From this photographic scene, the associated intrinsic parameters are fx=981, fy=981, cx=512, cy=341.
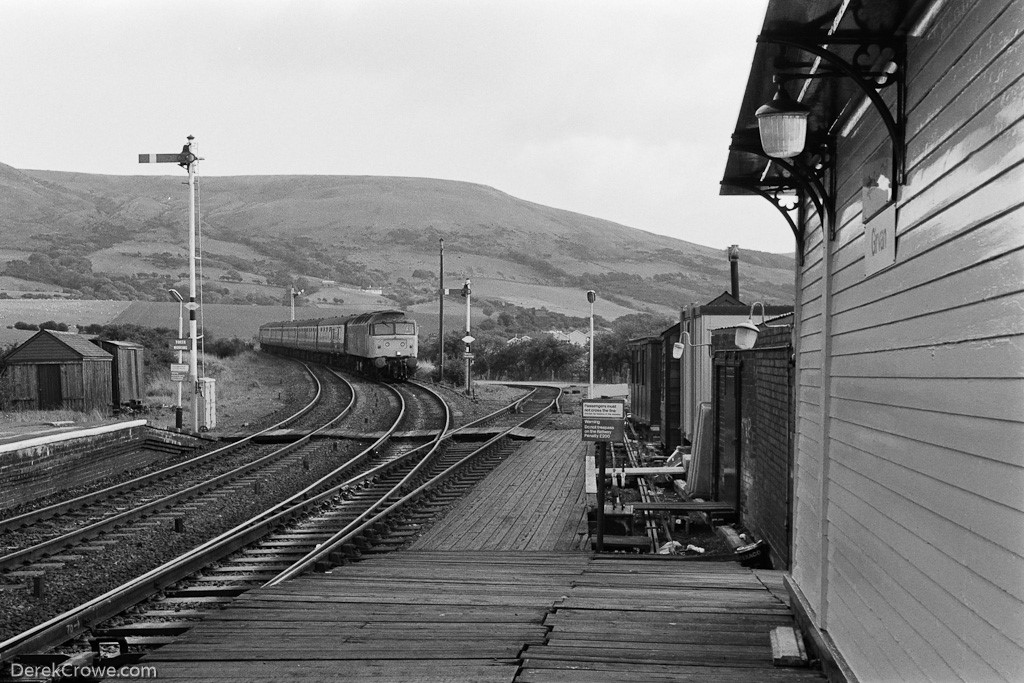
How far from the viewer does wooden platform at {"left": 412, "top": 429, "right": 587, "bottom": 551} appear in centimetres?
1025

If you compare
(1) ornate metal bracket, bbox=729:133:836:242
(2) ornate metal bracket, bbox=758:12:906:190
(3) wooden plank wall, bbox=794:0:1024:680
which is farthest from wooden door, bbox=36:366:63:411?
(2) ornate metal bracket, bbox=758:12:906:190

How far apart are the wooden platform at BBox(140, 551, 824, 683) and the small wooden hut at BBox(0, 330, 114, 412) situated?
16835mm

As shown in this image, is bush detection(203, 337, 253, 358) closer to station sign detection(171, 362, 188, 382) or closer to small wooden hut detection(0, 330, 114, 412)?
small wooden hut detection(0, 330, 114, 412)

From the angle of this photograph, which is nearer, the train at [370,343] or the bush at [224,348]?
the train at [370,343]

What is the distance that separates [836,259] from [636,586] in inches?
116

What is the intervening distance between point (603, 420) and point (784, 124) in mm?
6512

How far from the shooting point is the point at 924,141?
3.59 m

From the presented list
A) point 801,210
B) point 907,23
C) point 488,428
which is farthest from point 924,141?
point 488,428

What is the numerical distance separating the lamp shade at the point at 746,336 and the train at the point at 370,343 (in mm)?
28705

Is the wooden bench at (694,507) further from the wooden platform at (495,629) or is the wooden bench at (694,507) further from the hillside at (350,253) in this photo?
the hillside at (350,253)

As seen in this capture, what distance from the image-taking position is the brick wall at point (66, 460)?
12797mm

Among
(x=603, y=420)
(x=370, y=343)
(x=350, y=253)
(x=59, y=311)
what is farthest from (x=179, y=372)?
(x=350, y=253)

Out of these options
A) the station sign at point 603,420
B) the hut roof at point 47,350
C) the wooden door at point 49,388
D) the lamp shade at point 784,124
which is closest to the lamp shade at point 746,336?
the station sign at point 603,420

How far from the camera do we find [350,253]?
156 meters
